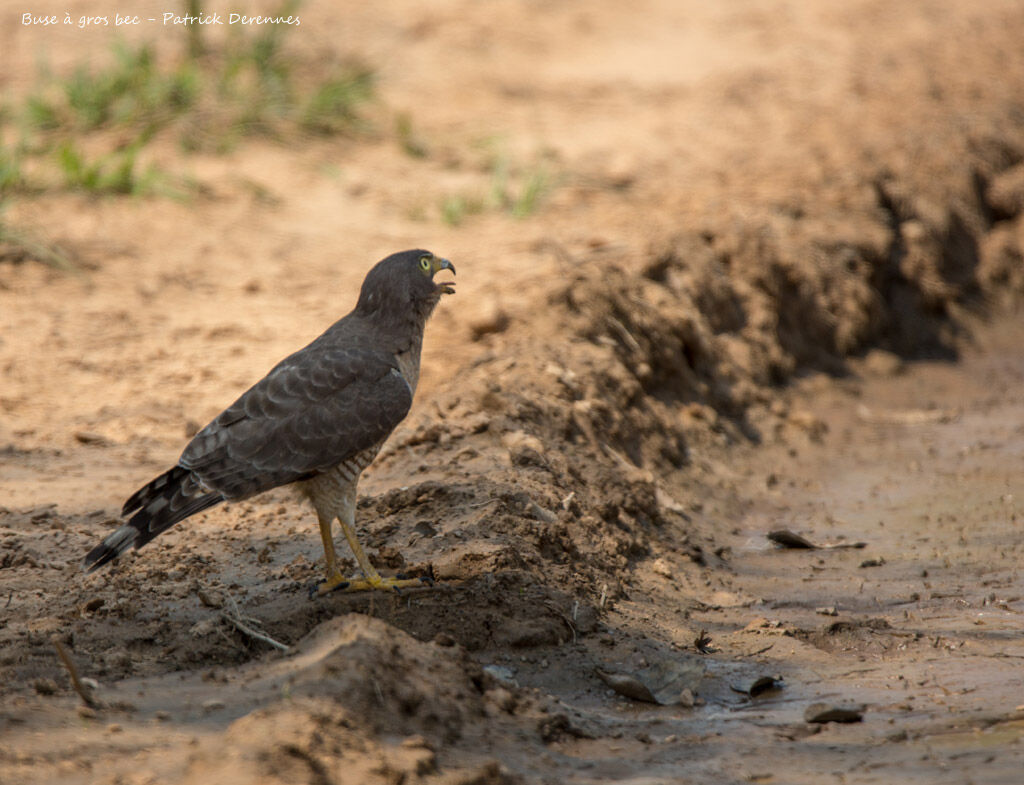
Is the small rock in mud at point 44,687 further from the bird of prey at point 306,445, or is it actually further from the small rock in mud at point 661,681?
the small rock in mud at point 661,681

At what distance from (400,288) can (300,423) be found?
2.65 ft

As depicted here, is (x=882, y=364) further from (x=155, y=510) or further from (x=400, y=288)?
A: (x=155, y=510)

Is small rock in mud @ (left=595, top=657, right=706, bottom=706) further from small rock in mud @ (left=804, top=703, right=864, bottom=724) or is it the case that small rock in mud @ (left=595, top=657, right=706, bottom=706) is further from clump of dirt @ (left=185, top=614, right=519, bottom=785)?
clump of dirt @ (left=185, top=614, right=519, bottom=785)

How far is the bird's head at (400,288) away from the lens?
4.88 meters

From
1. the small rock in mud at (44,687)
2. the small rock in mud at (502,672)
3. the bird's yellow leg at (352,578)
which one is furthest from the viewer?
the bird's yellow leg at (352,578)

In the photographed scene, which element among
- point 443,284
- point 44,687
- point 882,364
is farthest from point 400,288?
point 882,364

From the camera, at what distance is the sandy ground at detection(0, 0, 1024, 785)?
11.6 feet

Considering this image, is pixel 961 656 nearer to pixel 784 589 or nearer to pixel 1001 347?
pixel 784 589

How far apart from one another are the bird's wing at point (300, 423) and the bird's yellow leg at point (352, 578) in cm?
30

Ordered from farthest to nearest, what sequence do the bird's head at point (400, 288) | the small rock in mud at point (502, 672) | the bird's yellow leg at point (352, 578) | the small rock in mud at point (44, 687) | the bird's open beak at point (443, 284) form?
the bird's open beak at point (443, 284) < the bird's head at point (400, 288) < the bird's yellow leg at point (352, 578) < the small rock in mud at point (502, 672) < the small rock in mud at point (44, 687)

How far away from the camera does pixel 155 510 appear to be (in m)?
4.12

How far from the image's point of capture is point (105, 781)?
2.90 metres

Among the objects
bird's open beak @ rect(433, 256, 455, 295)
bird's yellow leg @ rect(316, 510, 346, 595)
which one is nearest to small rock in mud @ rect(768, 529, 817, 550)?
bird's open beak @ rect(433, 256, 455, 295)

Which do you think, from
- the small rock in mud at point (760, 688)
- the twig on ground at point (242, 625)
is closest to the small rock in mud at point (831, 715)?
the small rock in mud at point (760, 688)
